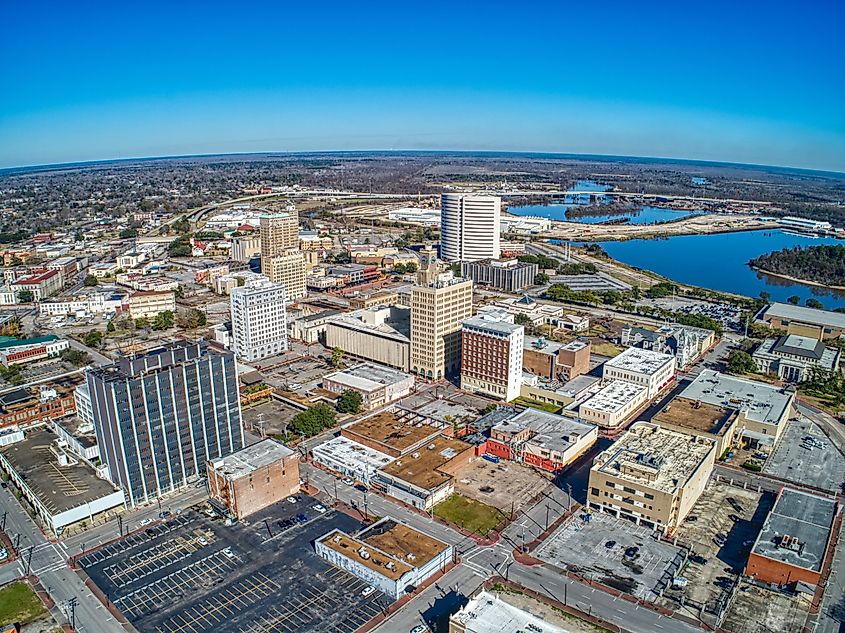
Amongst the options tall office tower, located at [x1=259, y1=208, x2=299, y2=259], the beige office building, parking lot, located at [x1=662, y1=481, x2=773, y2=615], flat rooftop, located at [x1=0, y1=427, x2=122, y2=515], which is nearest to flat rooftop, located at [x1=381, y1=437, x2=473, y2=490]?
the beige office building

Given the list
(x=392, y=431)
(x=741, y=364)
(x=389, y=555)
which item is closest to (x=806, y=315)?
(x=741, y=364)

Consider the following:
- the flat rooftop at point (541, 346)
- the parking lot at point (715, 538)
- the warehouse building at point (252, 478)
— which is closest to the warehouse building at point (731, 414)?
the parking lot at point (715, 538)

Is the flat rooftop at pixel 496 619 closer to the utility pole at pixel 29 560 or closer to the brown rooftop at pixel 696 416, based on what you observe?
the brown rooftop at pixel 696 416

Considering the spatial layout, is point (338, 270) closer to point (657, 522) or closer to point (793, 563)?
point (657, 522)

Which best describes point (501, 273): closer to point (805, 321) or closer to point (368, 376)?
point (805, 321)

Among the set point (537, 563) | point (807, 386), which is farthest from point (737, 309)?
point (537, 563)
